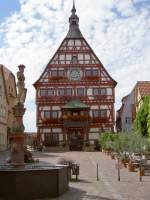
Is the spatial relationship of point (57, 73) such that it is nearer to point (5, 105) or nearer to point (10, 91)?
point (10, 91)

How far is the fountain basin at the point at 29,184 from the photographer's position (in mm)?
17516

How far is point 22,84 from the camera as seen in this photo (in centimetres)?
2269

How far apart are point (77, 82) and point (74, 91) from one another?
4.67 feet

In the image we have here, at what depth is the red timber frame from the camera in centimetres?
7369

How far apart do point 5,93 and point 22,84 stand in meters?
47.8

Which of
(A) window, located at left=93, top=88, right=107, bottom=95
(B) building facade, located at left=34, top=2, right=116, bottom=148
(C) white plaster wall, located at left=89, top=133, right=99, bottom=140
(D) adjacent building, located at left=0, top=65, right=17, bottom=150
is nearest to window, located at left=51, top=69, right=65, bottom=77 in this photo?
(B) building facade, located at left=34, top=2, right=116, bottom=148

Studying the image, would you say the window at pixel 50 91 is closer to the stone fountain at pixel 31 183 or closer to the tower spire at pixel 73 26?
the tower spire at pixel 73 26

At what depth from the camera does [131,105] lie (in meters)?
87.4

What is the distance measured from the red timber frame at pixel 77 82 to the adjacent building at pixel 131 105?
4.39 m

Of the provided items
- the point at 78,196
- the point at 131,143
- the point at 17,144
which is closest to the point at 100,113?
the point at 131,143

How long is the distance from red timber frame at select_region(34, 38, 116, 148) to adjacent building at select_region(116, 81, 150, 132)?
173 inches

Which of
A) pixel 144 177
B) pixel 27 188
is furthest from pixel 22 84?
pixel 144 177

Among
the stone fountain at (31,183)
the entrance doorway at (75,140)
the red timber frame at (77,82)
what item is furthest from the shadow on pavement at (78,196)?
the red timber frame at (77,82)

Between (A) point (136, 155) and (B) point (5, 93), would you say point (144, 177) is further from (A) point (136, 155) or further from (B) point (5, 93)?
(B) point (5, 93)
